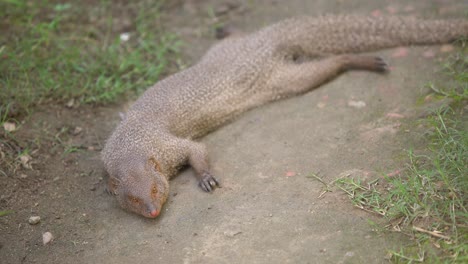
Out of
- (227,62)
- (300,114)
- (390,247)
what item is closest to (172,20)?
(227,62)

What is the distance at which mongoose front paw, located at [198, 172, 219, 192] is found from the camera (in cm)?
329

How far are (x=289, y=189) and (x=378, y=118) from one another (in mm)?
879

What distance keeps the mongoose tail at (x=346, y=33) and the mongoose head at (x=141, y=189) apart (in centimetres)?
159

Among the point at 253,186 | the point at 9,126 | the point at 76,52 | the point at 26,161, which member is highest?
the point at 76,52

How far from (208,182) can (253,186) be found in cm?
27

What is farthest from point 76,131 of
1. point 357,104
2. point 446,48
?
point 446,48

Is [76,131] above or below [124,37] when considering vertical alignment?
below

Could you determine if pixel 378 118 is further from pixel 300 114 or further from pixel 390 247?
pixel 390 247

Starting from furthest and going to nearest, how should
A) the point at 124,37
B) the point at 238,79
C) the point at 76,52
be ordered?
the point at 124,37 → the point at 76,52 → the point at 238,79

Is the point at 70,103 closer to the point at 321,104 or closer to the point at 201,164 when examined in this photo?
the point at 201,164

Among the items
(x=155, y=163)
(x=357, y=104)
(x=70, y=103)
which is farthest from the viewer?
(x=70, y=103)

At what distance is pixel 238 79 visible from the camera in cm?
407

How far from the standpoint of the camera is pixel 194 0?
5.47 meters

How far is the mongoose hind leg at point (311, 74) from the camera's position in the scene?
4.14 metres
